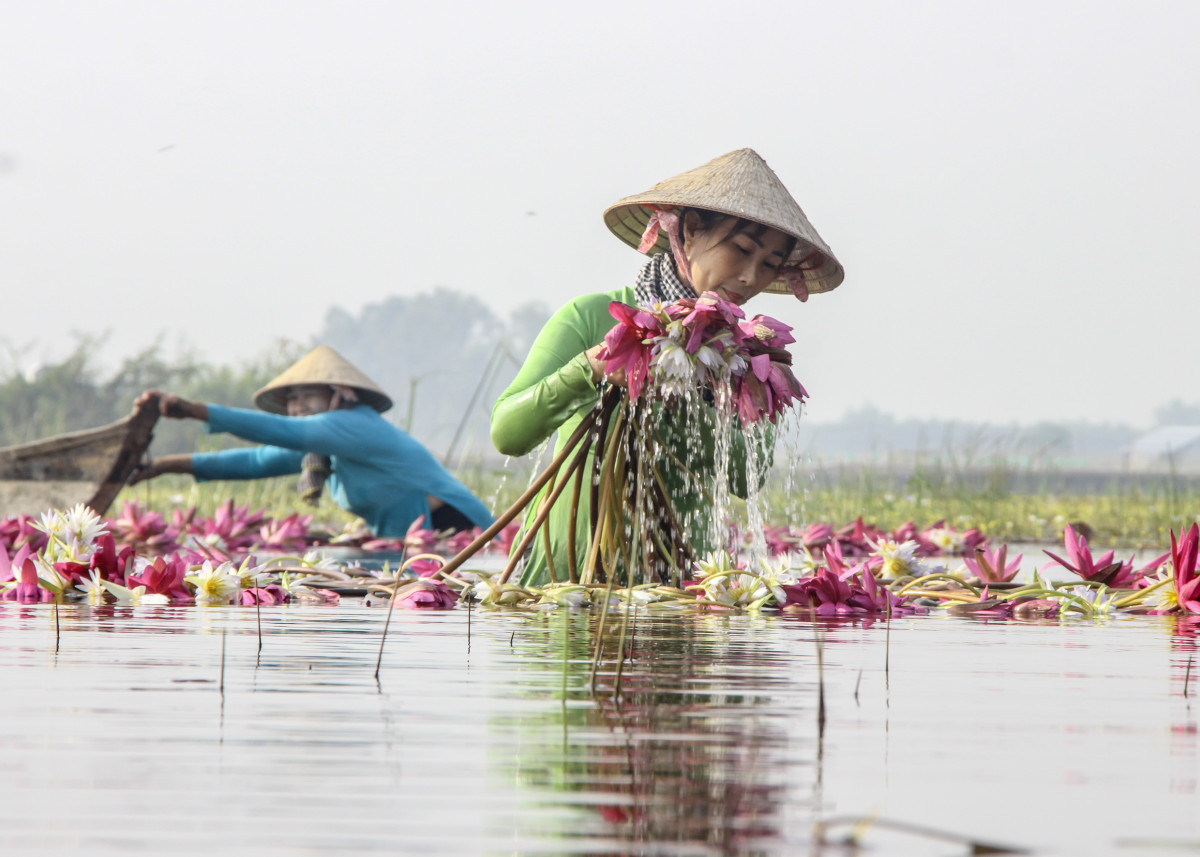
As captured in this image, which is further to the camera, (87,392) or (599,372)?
(87,392)

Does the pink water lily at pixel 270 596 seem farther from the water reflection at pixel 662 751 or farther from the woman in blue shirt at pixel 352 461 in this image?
the woman in blue shirt at pixel 352 461

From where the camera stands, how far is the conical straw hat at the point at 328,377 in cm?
829

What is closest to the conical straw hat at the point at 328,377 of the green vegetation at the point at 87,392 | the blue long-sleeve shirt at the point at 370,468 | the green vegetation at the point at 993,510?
the blue long-sleeve shirt at the point at 370,468

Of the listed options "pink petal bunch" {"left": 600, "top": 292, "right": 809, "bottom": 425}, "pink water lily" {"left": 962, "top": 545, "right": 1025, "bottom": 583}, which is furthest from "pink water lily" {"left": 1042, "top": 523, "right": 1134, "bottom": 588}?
"pink petal bunch" {"left": 600, "top": 292, "right": 809, "bottom": 425}

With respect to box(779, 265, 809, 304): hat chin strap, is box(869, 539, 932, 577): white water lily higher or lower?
lower

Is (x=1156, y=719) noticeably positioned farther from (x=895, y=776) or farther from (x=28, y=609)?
(x=28, y=609)

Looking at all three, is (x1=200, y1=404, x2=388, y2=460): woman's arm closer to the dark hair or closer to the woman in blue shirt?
the woman in blue shirt

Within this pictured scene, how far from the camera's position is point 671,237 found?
14.2 feet

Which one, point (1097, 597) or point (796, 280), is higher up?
point (796, 280)

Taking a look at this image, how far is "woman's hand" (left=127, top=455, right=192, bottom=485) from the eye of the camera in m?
7.21

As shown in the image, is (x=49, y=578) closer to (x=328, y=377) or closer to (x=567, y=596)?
(x=567, y=596)

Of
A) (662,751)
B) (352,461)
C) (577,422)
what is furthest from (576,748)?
(352,461)

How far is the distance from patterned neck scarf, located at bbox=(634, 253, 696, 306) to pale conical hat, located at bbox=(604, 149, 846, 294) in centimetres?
16

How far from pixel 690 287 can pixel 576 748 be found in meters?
2.95
